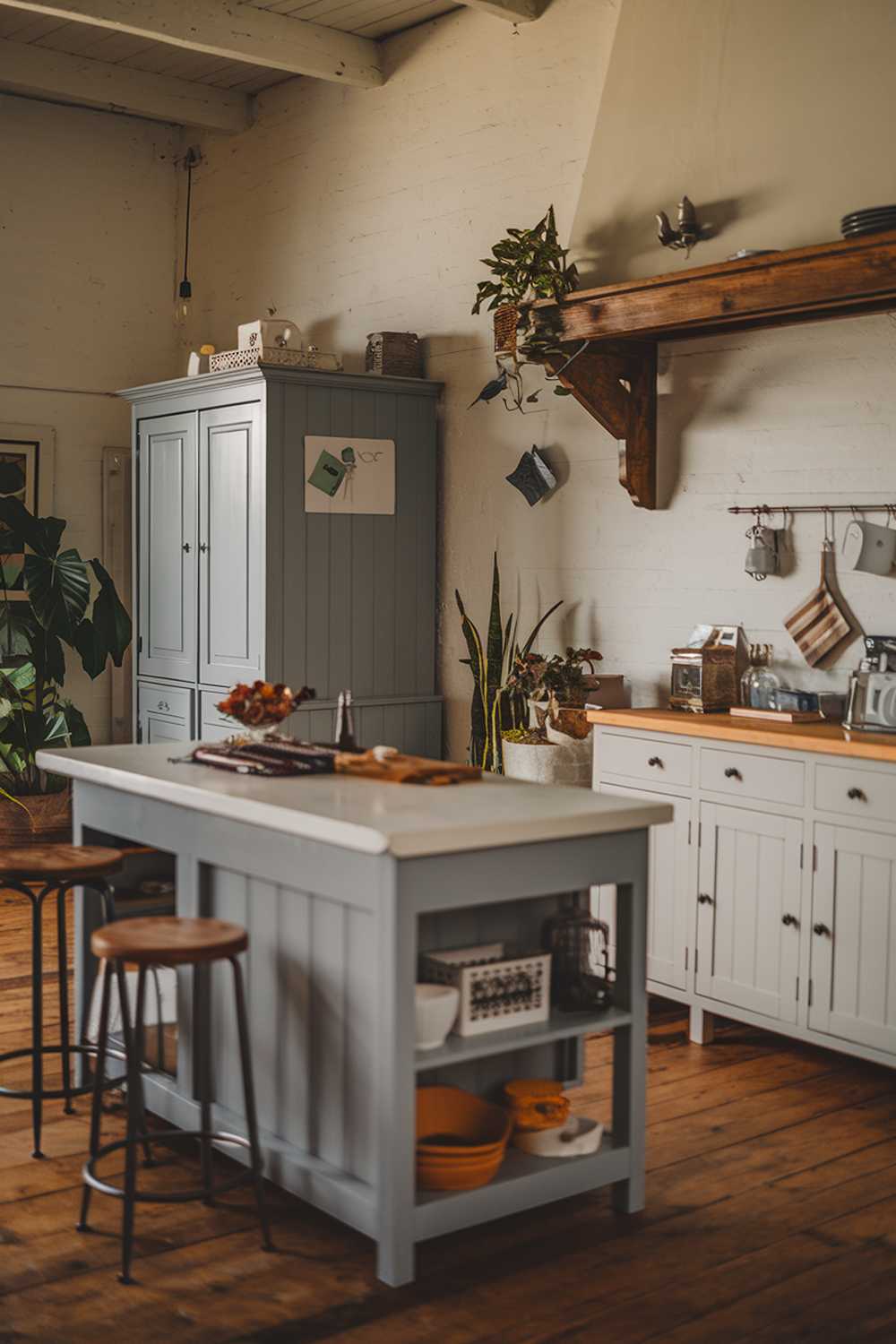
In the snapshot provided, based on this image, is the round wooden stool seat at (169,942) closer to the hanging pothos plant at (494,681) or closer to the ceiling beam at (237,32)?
the hanging pothos plant at (494,681)

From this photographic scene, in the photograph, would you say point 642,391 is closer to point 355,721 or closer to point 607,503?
point 607,503

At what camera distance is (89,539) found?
796 cm

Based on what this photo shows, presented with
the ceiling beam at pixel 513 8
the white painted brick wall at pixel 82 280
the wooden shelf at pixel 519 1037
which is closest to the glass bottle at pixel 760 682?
the wooden shelf at pixel 519 1037

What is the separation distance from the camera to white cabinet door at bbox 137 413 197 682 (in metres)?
6.62

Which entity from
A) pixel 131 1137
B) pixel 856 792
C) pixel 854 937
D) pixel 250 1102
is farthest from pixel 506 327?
pixel 131 1137

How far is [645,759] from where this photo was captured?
466 cm

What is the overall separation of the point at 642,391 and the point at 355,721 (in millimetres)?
1850

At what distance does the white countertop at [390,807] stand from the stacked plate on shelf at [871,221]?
71.2 inches

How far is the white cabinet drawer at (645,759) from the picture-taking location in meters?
4.55

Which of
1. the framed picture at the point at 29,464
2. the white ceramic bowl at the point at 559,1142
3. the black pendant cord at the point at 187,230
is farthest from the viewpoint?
the black pendant cord at the point at 187,230

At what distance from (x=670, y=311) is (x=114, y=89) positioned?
4.08m

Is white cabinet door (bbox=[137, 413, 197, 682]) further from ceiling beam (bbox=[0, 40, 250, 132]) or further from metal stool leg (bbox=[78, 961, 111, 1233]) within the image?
metal stool leg (bbox=[78, 961, 111, 1233])

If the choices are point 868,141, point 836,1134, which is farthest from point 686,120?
point 836,1134

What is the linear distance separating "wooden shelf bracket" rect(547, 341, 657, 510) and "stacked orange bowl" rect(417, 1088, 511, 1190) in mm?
2657
